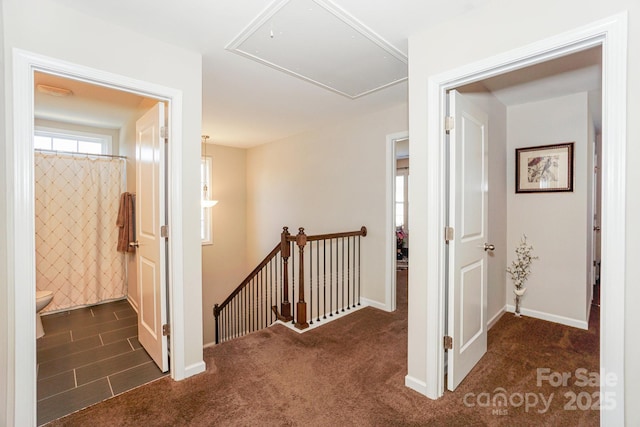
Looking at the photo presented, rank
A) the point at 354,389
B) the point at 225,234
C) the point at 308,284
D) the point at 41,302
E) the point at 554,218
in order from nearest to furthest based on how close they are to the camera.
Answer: the point at 354,389
the point at 41,302
the point at 554,218
the point at 308,284
the point at 225,234

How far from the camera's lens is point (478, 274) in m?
2.29

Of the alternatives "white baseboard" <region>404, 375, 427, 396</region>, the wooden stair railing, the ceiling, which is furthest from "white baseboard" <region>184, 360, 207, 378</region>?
the ceiling

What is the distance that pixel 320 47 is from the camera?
6.91 ft

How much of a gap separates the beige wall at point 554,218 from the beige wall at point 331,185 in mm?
1409

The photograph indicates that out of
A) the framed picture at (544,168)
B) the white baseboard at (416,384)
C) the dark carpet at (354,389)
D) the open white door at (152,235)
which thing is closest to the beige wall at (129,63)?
the open white door at (152,235)

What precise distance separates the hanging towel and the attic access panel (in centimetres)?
274

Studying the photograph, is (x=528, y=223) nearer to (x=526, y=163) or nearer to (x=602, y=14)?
(x=526, y=163)

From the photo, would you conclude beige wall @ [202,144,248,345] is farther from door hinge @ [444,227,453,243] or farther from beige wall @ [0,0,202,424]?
door hinge @ [444,227,453,243]

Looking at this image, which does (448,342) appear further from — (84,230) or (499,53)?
(84,230)

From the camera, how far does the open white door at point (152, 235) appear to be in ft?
7.30

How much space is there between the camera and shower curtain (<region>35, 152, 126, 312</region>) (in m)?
3.49

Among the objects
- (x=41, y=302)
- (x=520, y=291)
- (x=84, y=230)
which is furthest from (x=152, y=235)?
(x=520, y=291)

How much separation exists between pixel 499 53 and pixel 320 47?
1.14 m

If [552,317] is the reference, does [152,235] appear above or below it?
above
